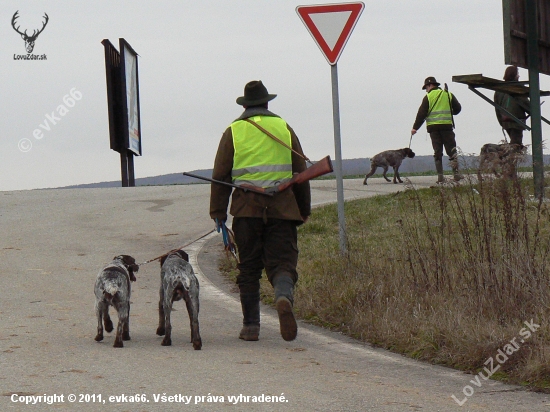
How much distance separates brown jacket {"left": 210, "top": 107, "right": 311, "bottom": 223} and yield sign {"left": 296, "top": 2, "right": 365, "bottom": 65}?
2221 millimetres

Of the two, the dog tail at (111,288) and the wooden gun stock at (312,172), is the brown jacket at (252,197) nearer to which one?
the wooden gun stock at (312,172)

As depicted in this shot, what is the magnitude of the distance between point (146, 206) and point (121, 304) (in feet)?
37.0

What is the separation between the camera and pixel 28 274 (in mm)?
11836

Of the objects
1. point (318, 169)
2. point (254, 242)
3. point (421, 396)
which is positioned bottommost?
point (421, 396)

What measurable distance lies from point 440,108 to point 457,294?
431 inches

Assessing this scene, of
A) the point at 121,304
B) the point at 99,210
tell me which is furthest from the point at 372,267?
the point at 99,210

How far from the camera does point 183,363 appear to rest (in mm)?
7230

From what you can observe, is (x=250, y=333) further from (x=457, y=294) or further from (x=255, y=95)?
(x=255, y=95)

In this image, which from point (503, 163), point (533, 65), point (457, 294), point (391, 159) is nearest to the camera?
point (457, 294)

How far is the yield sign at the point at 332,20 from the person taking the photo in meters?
10.4

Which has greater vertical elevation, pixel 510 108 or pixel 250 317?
pixel 510 108

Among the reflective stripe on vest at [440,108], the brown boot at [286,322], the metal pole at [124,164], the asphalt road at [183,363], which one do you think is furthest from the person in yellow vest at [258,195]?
the metal pole at [124,164]

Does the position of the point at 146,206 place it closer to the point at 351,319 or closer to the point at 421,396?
the point at 351,319

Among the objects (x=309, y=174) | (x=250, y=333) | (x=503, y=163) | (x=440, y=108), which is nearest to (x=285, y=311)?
(x=250, y=333)
